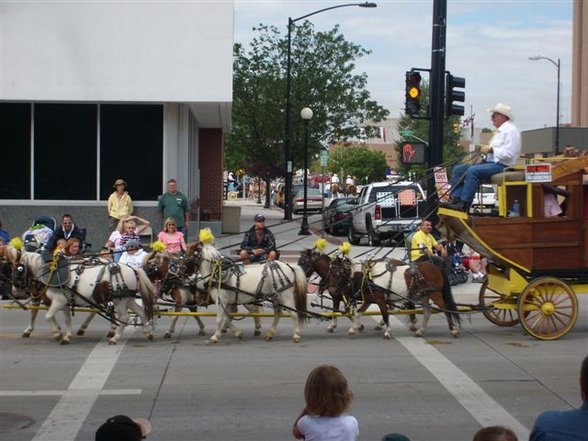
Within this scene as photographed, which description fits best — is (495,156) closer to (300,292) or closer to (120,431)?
(300,292)

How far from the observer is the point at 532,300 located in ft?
41.3

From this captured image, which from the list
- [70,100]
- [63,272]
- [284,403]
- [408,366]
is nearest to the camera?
[284,403]

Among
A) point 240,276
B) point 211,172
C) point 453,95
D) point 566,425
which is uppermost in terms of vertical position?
A: point 453,95

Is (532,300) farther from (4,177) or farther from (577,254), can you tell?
(4,177)

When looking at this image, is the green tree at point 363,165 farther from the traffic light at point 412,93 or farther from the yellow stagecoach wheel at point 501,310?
the yellow stagecoach wheel at point 501,310

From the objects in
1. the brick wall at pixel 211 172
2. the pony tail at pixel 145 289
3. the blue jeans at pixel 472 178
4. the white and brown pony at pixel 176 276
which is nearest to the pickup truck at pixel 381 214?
the brick wall at pixel 211 172

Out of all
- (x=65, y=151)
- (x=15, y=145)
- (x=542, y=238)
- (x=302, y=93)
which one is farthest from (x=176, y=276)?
(x=302, y=93)

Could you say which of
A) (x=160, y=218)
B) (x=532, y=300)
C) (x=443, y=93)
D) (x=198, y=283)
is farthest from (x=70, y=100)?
(x=532, y=300)

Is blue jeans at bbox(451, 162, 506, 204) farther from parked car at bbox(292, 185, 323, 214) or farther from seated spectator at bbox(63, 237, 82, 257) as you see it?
parked car at bbox(292, 185, 323, 214)

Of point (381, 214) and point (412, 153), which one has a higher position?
point (412, 153)

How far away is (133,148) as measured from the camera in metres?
22.0

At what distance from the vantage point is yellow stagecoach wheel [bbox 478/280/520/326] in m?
12.9

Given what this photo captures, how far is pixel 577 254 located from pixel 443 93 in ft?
19.0

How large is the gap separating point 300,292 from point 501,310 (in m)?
3.55
